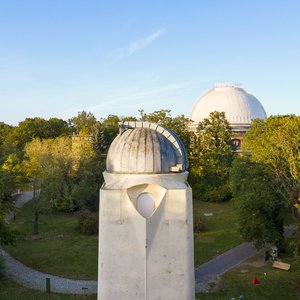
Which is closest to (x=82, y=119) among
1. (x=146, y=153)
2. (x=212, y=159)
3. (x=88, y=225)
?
(x=212, y=159)

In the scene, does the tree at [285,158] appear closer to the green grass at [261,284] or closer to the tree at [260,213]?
the tree at [260,213]

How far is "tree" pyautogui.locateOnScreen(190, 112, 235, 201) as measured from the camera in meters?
37.2

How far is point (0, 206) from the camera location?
59.6ft

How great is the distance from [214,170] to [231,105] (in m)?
15.5

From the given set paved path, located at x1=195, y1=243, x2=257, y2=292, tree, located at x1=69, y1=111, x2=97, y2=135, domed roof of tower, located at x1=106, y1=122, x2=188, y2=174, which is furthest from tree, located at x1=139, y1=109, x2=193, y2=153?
tree, located at x1=69, y1=111, x2=97, y2=135

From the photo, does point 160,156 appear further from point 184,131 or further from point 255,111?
point 255,111

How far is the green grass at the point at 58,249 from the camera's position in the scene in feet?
63.8

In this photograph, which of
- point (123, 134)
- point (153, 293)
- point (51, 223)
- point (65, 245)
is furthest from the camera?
point (51, 223)

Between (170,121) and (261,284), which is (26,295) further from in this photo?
(170,121)

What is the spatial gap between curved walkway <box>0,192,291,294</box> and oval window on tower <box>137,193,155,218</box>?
699cm

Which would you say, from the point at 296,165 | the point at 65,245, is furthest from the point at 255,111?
the point at 65,245

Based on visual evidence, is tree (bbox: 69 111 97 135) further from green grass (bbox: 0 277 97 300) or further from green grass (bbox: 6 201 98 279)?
green grass (bbox: 0 277 97 300)

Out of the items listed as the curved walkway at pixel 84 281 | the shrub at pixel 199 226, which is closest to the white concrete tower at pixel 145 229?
the curved walkway at pixel 84 281

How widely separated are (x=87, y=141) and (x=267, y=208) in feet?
80.8
